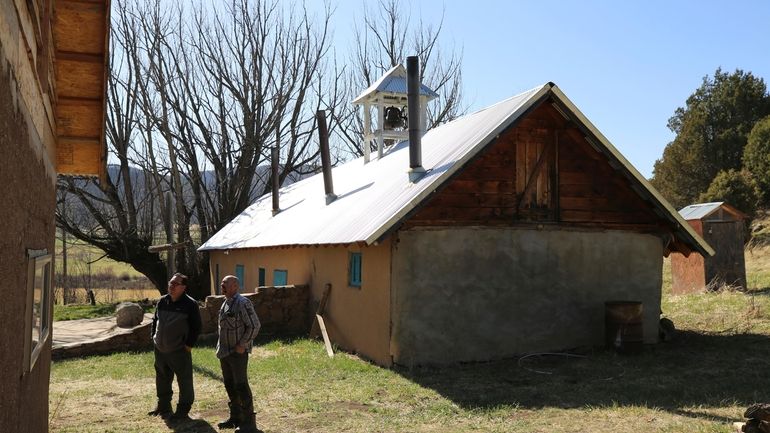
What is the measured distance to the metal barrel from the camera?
494 inches

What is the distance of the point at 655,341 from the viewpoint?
13.8 m

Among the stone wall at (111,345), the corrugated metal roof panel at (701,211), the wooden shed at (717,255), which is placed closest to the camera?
the stone wall at (111,345)

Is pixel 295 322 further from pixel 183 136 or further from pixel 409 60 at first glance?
pixel 183 136

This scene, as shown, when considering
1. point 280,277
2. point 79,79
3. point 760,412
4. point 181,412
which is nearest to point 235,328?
point 181,412

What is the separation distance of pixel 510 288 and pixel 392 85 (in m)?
8.94

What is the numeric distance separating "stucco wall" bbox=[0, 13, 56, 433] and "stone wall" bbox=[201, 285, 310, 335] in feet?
36.9

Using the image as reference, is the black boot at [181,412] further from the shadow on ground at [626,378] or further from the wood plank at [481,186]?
the wood plank at [481,186]

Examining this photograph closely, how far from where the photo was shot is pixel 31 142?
4.65 meters

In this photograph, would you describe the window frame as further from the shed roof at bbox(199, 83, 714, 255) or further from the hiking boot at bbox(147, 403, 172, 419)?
the hiking boot at bbox(147, 403, 172, 419)

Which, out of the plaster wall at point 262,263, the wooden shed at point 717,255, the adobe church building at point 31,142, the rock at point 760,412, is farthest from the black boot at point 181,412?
the wooden shed at point 717,255

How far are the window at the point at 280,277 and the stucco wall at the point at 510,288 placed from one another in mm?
7130

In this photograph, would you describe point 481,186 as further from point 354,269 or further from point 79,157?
point 79,157

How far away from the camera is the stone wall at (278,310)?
16.6 m

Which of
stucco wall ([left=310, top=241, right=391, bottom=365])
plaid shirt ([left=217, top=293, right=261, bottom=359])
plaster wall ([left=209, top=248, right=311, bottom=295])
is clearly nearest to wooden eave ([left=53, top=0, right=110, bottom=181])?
plaid shirt ([left=217, top=293, right=261, bottom=359])
